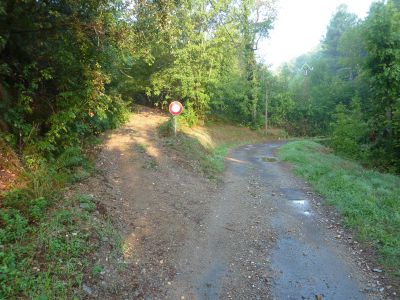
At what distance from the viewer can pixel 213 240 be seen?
21.9 ft

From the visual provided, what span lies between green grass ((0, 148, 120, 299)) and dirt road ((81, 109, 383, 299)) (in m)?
0.31

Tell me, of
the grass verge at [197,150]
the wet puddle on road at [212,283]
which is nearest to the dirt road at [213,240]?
the wet puddle on road at [212,283]

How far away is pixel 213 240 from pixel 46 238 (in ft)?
10.8

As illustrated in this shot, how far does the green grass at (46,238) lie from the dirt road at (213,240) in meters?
0.31

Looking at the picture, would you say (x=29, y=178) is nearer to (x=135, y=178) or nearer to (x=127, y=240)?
(x=127, y=240)

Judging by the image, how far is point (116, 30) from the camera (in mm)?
7617

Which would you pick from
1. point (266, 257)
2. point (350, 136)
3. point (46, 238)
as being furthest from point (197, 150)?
point (350, 136)

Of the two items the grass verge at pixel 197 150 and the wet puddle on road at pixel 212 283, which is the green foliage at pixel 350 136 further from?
the wet puddle on road at pixel 212 283

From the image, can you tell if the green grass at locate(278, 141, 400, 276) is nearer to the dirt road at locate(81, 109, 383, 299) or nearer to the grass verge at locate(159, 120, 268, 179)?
the dirt road at locate(81, 109, 383, 299)

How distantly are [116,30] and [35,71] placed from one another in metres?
2.44

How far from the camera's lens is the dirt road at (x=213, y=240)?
504 cm

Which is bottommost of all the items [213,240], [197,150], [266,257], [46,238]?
[266,257]

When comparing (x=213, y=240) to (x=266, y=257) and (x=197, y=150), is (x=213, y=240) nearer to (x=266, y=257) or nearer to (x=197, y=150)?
(x=266, y=257)

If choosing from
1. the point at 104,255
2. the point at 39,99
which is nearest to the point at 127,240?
the point at 104,255
